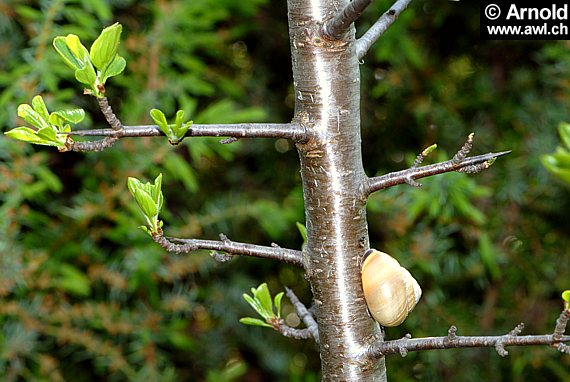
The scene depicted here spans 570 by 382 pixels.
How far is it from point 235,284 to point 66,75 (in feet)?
1.26

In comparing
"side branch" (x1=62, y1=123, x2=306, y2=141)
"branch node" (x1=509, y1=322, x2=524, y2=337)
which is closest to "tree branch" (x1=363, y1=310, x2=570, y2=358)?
"branch node" (x1=509, y1=322, x2=524, y2=337)

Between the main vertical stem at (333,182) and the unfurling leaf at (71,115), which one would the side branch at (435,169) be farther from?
the unfurling leaf at (71,115)

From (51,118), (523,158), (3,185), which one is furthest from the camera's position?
(523,158)

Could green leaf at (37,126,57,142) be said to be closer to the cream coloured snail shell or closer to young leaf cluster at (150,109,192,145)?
young leaf cluster at (150,109,192,145)

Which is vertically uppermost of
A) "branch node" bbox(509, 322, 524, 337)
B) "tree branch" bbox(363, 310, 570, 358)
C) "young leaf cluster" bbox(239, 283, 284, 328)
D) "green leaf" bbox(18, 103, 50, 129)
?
"green leaf" bbox(18, 103, 50, 129)

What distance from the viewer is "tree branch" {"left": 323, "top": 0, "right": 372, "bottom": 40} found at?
10.8 inches

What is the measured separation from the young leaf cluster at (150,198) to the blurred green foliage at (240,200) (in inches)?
16.1

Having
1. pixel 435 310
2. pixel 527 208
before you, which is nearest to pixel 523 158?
pixel 527 208

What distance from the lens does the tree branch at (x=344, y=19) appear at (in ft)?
0.90

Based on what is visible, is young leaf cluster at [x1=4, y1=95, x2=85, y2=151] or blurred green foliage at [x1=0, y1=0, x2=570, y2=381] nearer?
young leaf cluster at [x1=4, y1=95, x2=85, y2=151]

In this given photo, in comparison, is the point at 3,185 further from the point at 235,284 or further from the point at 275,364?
the point at 275,364

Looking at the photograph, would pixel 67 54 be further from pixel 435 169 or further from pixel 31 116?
pixel 435 169

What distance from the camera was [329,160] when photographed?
323 millimetres

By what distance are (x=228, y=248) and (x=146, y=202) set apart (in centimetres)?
5
